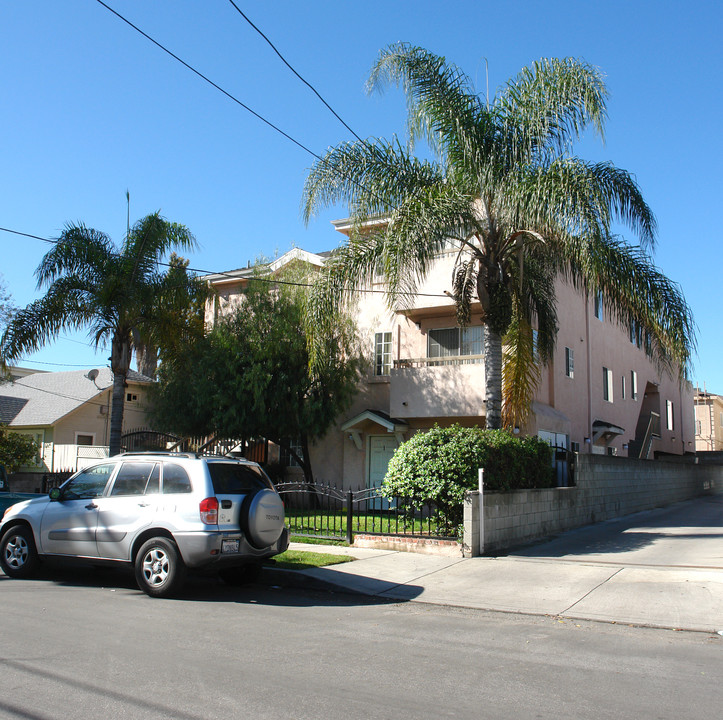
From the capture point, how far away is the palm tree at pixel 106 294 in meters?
17.8

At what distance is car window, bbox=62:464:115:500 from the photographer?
9477 mm

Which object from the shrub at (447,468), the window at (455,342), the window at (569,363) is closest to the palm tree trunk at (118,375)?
the shrub at (447,468)

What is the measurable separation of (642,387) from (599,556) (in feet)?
74.0

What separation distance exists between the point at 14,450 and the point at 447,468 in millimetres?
14925

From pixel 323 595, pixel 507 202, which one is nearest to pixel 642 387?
pixel 507 202

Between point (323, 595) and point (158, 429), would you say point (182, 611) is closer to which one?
point (323, 595)

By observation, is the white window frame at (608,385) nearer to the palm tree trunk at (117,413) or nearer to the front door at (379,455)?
the front door at (379,455)

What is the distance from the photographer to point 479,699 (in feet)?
16.3

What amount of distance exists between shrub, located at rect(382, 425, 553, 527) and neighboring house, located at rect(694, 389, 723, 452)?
164 ft

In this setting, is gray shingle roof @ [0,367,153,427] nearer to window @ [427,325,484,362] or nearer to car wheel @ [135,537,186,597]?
window @ [427,325,484,362]

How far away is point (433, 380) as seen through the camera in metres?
19.6

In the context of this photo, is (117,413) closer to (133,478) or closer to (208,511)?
(133,478)

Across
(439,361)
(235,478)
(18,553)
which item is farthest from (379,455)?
(18,553)

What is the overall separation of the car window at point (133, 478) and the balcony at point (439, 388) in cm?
1117
